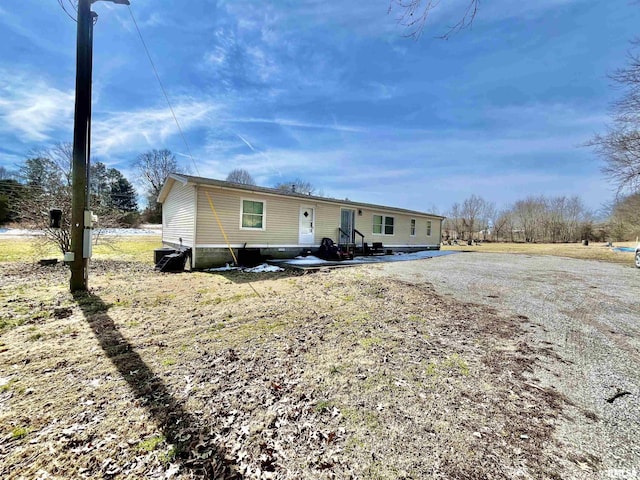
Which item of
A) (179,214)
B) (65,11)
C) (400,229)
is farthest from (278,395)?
(400,229)

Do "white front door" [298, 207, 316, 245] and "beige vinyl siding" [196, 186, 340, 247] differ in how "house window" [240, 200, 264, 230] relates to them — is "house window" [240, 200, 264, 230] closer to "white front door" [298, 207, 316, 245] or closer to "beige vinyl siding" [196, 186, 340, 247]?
"beige vinyl siding" [196, 186, 340, 247]

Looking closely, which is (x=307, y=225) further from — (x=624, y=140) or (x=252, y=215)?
(x=624, y=140)

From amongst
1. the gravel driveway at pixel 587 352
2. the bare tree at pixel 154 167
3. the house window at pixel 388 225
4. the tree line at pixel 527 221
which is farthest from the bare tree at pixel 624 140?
the bare tree at pixel 154 167

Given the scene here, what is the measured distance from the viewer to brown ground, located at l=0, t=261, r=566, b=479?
1.62 m

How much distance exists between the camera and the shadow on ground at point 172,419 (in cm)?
159

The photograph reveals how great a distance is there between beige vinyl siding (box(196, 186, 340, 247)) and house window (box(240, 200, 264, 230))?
0.12 meters

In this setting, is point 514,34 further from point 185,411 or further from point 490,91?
point 490,91

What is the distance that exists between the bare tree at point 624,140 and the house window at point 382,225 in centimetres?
1004

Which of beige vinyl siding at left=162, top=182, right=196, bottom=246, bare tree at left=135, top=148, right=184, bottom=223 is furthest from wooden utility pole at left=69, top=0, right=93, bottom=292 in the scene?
bare tree at left=135, top=148, right=184, bottom=223

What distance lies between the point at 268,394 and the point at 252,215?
838 cm

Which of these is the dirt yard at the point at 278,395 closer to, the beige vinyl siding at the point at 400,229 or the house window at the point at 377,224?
the beige vinyl siding at the point at 400,229

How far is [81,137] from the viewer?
527 centimetres

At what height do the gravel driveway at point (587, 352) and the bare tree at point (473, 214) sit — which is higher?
the bare tree at point (473, 214)

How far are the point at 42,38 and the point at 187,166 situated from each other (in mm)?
34022
